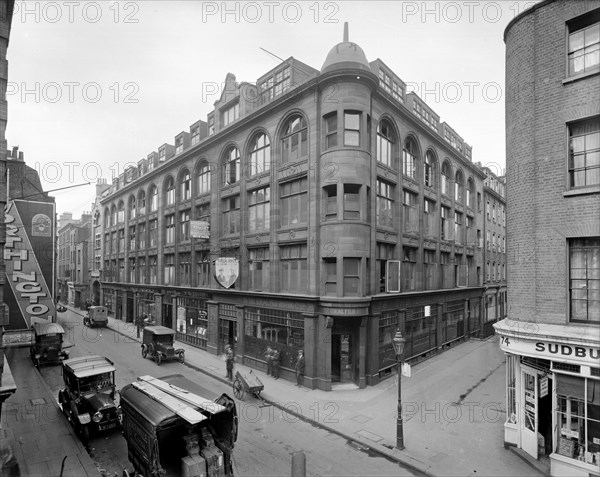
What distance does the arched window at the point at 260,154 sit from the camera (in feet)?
78.4

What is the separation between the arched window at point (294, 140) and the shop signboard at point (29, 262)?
836 inches

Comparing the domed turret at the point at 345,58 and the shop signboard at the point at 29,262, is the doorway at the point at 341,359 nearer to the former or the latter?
the domed turret at the point at 345,58

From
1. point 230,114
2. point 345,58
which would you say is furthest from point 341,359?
point 230,114

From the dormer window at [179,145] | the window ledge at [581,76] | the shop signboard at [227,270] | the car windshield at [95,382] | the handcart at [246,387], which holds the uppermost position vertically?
the dormer window at [179,145]

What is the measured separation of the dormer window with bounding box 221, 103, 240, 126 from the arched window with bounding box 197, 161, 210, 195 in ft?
12.7

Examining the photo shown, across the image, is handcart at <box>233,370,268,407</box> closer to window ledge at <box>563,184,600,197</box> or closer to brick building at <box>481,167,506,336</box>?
window ledge at <box>563,184,600,197</box>

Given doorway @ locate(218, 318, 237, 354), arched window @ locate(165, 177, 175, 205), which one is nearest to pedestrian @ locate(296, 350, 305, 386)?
doorway @ locate(218, 318, 237, 354)

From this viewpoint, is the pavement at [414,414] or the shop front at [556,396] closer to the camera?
the shop front at [556,396]

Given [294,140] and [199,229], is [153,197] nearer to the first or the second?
[199,229]

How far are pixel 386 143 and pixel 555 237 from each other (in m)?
13.7

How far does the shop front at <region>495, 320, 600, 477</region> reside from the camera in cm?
1024

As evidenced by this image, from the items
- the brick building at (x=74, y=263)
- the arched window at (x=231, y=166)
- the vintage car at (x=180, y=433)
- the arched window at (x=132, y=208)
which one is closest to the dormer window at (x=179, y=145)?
the arched window at (x=231, y=166)

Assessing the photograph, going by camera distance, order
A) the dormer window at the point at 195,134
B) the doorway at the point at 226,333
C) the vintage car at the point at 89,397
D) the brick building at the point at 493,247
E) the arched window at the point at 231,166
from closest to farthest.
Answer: the vintage car at the point at 89,397
the doorway at the point at 226,333
the arched window at the point at 231,166
the dormer window at the point at 195,134
the brick building at the point at 493,247

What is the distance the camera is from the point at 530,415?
11930 mm
